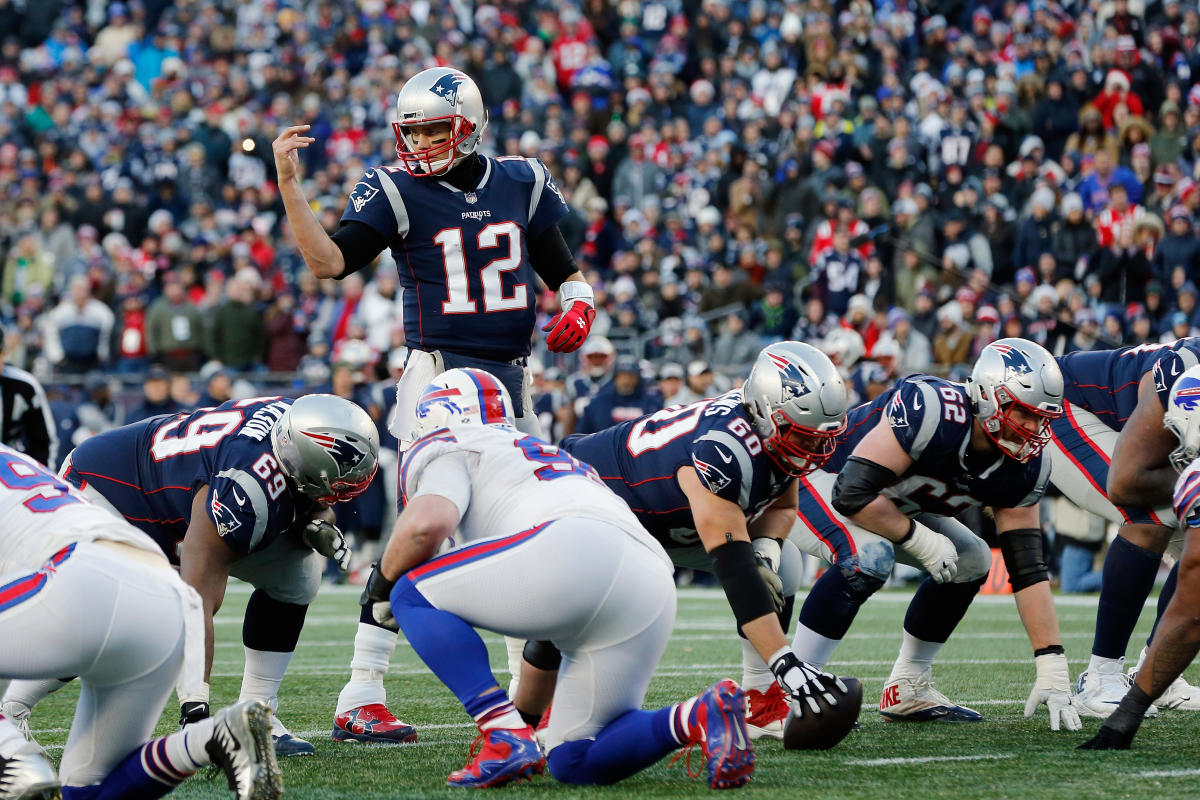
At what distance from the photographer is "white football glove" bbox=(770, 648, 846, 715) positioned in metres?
4.32

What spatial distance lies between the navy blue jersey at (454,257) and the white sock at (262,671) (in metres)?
1.15

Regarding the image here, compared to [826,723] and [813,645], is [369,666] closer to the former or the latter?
[813,645]

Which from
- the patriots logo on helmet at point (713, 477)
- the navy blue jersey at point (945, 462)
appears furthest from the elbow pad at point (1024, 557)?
the patriots logo on helmet at point (713, 477)

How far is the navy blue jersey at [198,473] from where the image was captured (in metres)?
4.45

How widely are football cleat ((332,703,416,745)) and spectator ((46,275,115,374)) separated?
33.3 ft

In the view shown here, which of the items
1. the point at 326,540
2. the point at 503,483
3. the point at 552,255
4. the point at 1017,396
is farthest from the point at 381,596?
the point at 1017,396

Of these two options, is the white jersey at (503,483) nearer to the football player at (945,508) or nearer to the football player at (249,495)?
the football player at (249,495)

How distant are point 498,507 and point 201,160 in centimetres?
1433

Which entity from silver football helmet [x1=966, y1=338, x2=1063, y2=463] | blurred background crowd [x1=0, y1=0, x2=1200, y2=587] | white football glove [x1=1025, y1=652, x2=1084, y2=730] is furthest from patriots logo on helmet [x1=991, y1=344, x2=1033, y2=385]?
blurred background crowd [x1=0, y1=0, x2=1200, y2=587]

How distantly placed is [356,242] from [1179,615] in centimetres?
280

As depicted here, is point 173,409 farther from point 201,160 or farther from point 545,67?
point 545,67

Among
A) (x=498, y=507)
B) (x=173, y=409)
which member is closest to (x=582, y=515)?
(x=498, y=507)

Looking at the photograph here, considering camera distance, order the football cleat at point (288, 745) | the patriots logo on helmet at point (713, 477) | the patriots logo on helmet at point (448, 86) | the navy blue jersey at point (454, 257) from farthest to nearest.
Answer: the navy blue jersey at point (454, 257)
the patriots logo on helmet at point (448, 86)
the football cleat at point (288, 745)
the patriots logo on helmet at point (713, 477)

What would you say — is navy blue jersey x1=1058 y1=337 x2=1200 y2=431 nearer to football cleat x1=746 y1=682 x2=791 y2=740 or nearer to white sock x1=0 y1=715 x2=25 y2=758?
football cleat x1=746 y1=682 x2=791 y2=740
